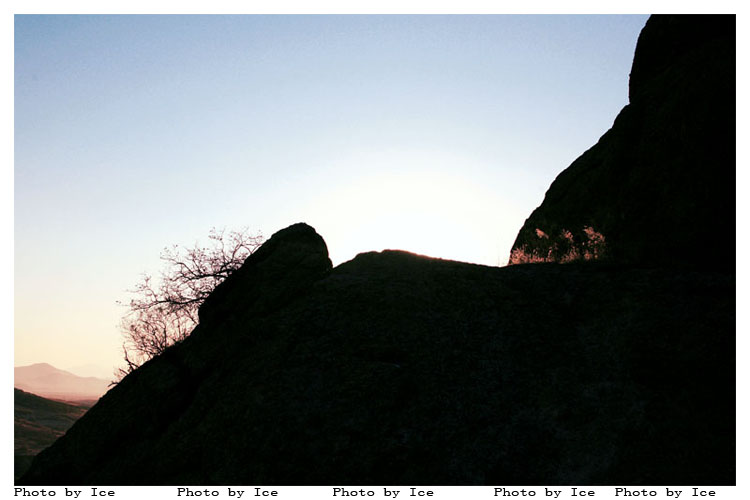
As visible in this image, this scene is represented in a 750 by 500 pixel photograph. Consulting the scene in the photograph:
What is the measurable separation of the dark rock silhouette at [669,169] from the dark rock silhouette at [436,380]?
94mm

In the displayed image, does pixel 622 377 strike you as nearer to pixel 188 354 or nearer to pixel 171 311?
pixel 188 354

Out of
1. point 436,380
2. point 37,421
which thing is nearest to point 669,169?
point 436,380

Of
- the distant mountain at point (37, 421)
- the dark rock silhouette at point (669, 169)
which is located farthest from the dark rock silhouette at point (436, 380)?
the distant mountain at point (37, 421)

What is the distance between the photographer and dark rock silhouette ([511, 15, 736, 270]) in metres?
7.58

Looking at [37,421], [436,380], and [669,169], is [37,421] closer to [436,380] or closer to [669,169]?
[436,380]

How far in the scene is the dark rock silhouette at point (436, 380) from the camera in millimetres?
4867

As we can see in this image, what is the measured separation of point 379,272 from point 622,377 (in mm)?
3474

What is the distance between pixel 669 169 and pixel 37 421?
2304 inches

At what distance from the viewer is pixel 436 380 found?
572 centimetres

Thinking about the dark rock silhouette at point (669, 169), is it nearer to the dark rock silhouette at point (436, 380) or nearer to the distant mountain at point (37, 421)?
the dark rock silhouette at point (436, 380)

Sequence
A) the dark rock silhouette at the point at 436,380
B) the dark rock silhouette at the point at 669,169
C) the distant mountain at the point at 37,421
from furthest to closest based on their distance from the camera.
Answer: the distant mountain at the point at 37,421 < the dark rock silhouette at the point at 669,169 < the dark rock silhouette at the point at 436,380

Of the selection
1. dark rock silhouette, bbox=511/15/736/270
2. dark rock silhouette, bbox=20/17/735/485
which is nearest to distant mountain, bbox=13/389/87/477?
dark rock silhouette, bbox=20/17/735/485

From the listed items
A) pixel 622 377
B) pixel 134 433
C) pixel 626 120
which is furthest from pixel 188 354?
pixel 626 120

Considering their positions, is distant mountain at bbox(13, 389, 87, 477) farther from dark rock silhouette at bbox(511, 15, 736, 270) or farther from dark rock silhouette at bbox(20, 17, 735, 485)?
dark rock silhouette at bbox(511, 15, 736, 270)
